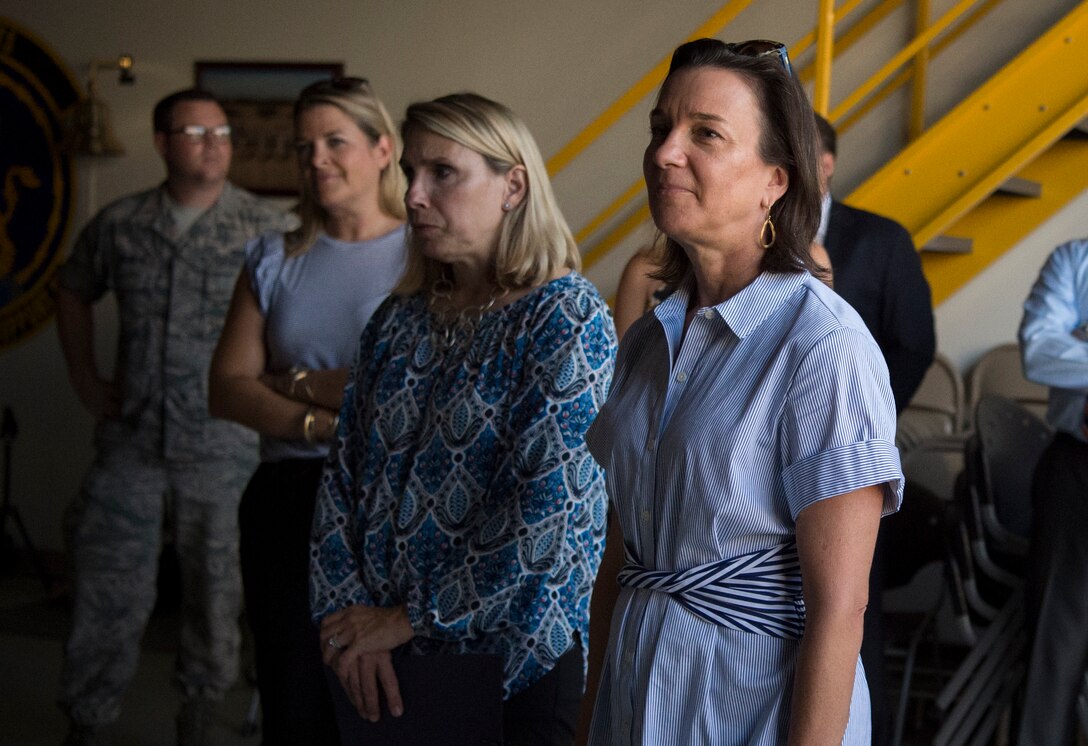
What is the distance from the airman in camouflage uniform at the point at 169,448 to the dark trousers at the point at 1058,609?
2405 mm

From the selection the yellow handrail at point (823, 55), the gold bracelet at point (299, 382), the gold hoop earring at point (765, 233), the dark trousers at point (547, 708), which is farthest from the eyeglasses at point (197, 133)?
the gold hoop earring at point (765, 233)

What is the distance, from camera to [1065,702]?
10.6 ft

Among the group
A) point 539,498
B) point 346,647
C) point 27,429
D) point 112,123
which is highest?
point 112,123

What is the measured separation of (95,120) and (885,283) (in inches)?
188

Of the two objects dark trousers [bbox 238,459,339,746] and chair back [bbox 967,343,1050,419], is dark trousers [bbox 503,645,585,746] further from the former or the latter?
chair back [bbox 967,343,1050,419]

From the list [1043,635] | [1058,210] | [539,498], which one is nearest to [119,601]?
[539,498]

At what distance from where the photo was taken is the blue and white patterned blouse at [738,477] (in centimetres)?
130

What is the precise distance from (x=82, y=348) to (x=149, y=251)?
1.86ft

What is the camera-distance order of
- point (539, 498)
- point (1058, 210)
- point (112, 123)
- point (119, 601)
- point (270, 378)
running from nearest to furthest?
1. point (539, 498)
2. point (270, 378)
3. point (119, 601)
4. point (1058, 210)
5. point (112, 123)

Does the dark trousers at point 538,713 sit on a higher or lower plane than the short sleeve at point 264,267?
lower

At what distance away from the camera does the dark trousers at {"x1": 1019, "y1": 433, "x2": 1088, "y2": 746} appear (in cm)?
324

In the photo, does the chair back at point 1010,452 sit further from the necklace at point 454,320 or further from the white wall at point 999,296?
the necklace at point 454,320

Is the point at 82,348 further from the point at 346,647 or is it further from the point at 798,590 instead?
the point at 798,590

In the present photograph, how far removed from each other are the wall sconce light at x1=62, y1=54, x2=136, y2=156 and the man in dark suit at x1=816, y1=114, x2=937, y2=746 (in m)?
4.50
